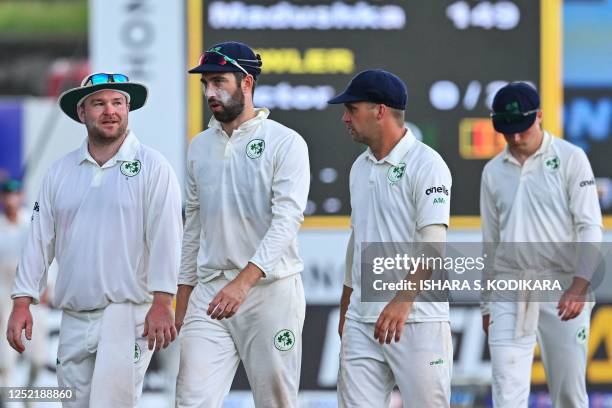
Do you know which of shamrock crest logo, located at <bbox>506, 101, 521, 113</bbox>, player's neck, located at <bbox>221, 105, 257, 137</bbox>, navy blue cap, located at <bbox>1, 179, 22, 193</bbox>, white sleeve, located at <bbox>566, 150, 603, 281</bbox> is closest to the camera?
player's neck, located at <bbox>221, 105, 257, 137</bbox>

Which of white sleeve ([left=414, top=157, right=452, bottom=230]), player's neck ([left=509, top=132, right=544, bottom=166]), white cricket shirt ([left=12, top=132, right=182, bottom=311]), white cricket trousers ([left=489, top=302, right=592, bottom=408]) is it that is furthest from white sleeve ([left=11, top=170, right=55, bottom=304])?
player's neck ([left=509, top=132, right=544, bottom=166])

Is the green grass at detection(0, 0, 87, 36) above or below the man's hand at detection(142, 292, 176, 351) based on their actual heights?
above

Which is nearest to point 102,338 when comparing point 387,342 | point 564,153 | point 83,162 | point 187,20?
point 83,162

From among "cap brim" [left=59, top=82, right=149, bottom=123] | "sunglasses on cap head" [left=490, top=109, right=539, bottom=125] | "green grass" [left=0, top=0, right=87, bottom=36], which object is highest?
"green grass" [left=0, top=0, right=87, bottom=36]

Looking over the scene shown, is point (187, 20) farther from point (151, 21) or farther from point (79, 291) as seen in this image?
point (79, 291)

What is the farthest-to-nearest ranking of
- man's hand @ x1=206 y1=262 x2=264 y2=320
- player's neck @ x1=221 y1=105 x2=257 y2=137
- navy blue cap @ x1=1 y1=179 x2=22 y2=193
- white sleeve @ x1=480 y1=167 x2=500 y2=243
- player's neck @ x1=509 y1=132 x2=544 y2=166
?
navy blue cap @ x1=1 y1=179 x2=22 y2=193 → white sleeve @ x1=480 y1=167 x2=500 y2=243 → player's neck @ x1=509 y1=132 x2=544 y2=166 → player's neck @ x1=221 y1=105 x2=257 y2=137 → man's hand @ x1=206 y1=262 x2=264 y2=320

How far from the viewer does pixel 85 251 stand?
6352 millimetres

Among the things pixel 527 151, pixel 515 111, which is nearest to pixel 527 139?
pixel 527 151

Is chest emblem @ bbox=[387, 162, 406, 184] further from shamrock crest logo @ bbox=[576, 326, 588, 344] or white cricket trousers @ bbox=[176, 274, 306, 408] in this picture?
shamrock crest logo @ bbox=[576, 326, 588, 344]

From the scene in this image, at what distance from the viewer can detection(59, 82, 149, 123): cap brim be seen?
6477mm

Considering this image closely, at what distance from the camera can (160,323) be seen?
20.3 ft

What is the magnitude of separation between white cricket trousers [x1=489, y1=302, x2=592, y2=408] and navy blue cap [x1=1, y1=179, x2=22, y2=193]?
391cm

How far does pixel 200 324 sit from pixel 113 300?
1.29 ft

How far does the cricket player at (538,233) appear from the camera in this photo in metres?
7.44
